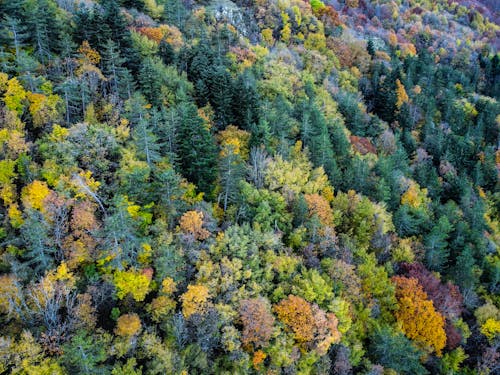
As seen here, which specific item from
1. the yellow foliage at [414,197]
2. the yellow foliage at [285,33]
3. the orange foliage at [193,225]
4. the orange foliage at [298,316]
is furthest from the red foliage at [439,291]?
the yellow foliage at [285,33]

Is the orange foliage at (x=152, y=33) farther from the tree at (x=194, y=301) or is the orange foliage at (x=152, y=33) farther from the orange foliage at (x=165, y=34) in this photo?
the tree at (x=194, y=301)

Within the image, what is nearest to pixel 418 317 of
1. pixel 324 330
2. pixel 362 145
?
pixel 324 330

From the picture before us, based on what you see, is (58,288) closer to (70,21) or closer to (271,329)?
(271,329)

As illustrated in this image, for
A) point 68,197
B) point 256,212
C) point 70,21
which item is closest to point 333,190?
point 256,212

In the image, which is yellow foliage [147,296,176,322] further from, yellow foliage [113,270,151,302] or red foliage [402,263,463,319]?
red foliage [402,263,463,319]

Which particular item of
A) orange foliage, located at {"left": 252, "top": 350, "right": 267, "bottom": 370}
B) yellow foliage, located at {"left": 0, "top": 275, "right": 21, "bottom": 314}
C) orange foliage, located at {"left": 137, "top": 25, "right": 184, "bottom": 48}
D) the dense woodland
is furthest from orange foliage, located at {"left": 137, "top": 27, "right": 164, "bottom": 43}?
orange foliage, located at {"left": 252, "top": 350, "right": 267, "bottom": 370}
